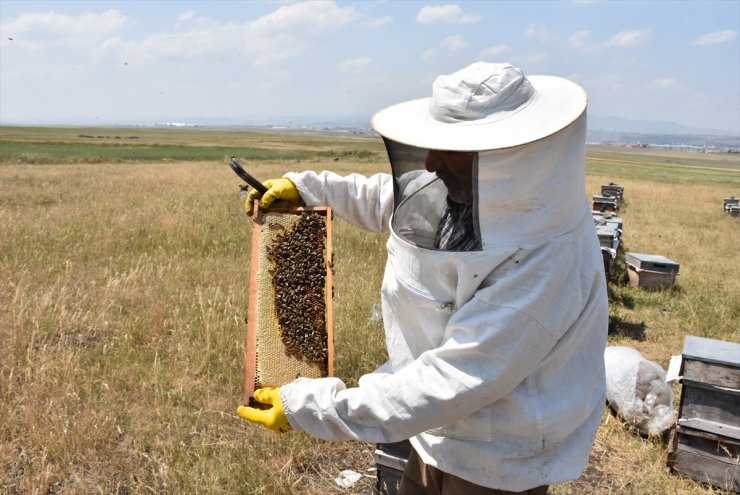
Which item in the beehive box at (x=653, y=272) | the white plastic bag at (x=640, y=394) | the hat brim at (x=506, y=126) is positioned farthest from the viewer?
the beehive box at (x=653, y=272)

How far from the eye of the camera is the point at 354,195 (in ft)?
10.2

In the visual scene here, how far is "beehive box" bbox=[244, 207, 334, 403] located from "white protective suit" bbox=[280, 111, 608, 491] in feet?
2.94

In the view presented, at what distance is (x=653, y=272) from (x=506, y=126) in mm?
8560

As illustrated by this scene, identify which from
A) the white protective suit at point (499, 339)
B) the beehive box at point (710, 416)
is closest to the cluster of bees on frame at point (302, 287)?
the white protective suit at point (499, 339)

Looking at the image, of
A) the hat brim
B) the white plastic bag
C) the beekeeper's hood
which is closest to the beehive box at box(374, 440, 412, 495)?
the beekeeper's hood

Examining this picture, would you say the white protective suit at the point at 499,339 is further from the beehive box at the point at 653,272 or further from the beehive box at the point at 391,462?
the beehive box at the point at 653,272

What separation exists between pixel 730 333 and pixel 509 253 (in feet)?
22.8

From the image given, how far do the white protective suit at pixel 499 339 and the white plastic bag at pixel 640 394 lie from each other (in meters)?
3.00

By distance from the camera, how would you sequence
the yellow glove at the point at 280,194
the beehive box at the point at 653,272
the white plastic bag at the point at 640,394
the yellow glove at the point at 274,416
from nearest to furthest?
1. the yellow glove at the point at 274,416
2. the yellow glove at the point at 280,194
3. the white plastic bag at the point at 640,394
4. the beehive box at the point at 653,272

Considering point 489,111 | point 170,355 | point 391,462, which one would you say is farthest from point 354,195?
point 170,355

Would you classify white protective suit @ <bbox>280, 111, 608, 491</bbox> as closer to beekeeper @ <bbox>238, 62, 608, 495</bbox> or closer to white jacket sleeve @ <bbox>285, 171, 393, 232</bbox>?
beekeeper @ <bbox>238, 62, 608, 495</bbox>

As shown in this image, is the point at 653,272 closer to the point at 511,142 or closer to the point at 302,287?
the point at 302,287

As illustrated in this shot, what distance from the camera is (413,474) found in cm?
249

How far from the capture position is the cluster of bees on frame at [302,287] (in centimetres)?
306
